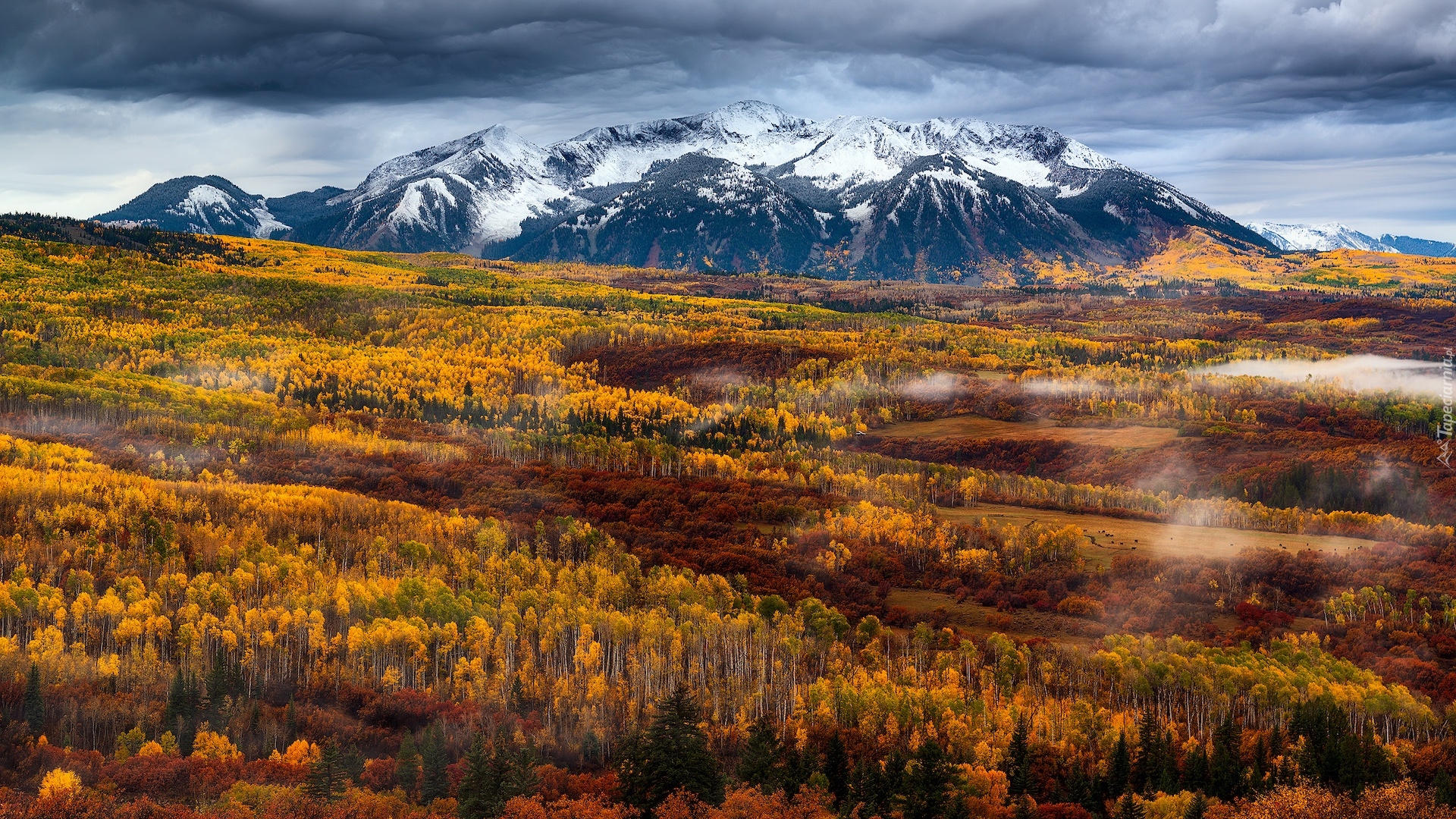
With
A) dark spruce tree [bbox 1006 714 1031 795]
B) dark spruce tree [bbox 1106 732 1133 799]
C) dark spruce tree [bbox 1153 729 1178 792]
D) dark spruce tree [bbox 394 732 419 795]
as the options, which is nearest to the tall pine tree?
dark spruce tree [bbox 1006 714 1031 795]

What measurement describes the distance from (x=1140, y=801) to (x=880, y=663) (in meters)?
61.7

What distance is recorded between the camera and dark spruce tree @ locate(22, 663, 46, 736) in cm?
14400

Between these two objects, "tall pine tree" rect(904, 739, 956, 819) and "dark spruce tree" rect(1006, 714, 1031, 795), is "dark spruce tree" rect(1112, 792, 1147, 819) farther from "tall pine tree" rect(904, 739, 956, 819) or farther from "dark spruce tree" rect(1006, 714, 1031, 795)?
"tall pine tree" rect(904, 739, 956, 819)

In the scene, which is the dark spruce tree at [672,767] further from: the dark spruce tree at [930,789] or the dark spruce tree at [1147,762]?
the dark spruce tree at [1147,762]

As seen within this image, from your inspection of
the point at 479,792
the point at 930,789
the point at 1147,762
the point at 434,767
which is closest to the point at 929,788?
the point at 930,789

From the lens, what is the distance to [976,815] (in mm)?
131750

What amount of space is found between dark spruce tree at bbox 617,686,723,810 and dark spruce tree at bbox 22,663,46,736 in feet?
272

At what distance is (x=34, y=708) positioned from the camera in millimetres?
145375

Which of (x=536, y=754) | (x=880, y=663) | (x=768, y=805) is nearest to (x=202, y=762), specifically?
(x=536, y=754)

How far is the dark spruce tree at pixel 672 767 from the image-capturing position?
387 ft

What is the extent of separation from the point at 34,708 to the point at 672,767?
3624 inches

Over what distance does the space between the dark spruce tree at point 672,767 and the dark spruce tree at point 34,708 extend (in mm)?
82893

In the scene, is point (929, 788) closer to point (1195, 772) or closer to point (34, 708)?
point (1195, 772)

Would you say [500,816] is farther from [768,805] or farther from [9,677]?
[9,677]
